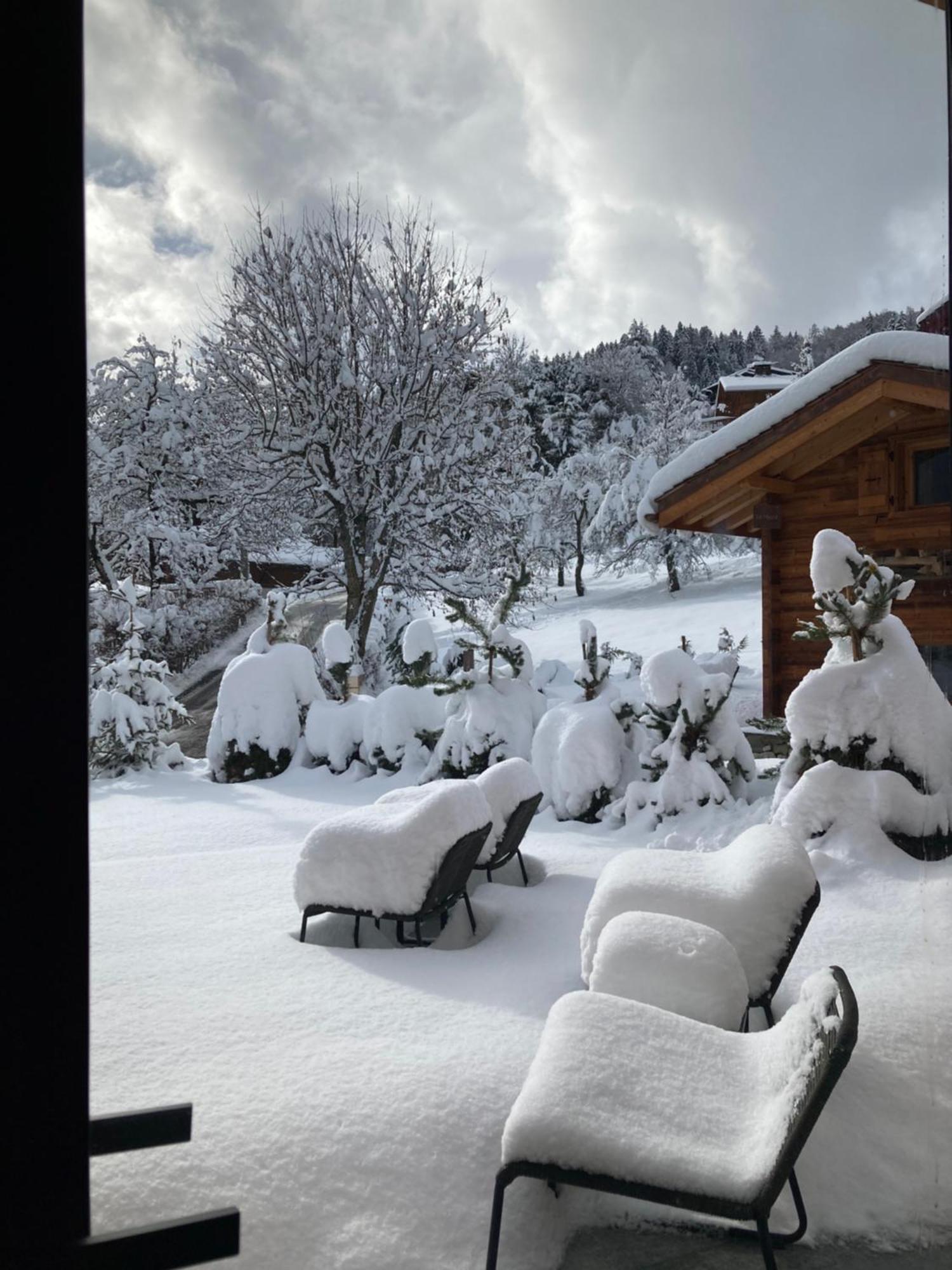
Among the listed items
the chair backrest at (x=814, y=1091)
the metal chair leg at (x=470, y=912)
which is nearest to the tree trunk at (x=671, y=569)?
the metal chair leg at (x=470, y=912)

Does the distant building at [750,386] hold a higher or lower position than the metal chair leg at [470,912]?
higher

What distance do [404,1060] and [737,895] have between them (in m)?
1.24

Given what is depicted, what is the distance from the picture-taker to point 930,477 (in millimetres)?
6516

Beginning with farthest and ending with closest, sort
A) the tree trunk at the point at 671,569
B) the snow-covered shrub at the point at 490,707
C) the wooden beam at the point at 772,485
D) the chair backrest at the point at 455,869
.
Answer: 1. the tree trunk at the point at 671,569
2. the snow-covered shrub at the point at 490,707
3. the wooden beam at the point at 772,485
4. the chair backrest at the point at 455,869

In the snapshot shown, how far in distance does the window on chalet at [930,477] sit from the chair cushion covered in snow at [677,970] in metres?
5.38

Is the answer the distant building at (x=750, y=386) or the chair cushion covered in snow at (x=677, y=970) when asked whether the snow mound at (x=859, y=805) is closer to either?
the chair cushion covered in snow at (x=677, y=970)

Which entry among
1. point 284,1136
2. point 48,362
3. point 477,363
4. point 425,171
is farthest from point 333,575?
point 48,362

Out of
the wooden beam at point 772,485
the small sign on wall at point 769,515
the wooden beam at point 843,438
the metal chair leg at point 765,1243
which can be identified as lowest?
the metal chair leg at point 765,1243

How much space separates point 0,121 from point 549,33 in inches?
54.1

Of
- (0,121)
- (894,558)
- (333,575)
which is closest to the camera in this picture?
(0,121)

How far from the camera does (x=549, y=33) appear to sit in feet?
5.65

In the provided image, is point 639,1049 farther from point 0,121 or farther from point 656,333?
point 656,333

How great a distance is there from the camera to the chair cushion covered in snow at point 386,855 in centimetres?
344

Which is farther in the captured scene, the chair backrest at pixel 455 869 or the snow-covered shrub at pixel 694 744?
the snow-covered shrub at pixel 694 744
